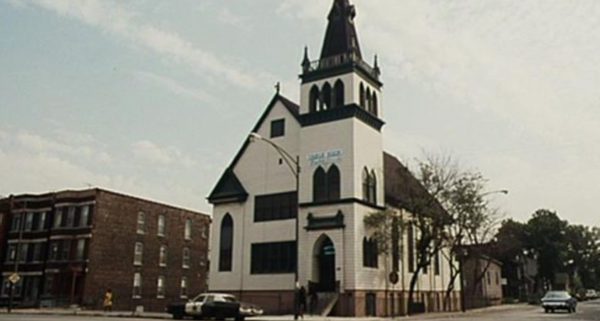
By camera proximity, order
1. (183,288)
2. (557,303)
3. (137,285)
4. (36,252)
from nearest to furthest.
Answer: (557,303), (36,252), (137,285), (183,288)

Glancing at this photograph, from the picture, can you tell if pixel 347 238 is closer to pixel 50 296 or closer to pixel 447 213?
pixel 447 213

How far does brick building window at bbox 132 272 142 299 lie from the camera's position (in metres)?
57.7

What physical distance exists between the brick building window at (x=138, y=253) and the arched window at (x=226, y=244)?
53.8 ft

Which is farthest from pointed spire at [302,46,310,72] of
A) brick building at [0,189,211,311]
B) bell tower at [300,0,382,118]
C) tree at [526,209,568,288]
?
tree at [526,209,568,288]

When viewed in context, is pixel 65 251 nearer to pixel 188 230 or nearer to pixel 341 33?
pixel 188 230

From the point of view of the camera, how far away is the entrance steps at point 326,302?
37344mm

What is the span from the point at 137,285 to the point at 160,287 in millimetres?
3185

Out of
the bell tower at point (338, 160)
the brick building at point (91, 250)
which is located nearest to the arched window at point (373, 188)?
the bell tower at point (338, 160)

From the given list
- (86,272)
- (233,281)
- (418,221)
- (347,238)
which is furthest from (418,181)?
(86,272)

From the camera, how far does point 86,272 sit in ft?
175

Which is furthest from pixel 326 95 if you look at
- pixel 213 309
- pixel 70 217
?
pixel 70 217

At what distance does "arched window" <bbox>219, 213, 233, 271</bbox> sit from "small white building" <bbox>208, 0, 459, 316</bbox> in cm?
8

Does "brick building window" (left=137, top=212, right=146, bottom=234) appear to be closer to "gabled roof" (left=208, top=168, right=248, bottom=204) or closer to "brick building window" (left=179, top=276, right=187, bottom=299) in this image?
"brick building window" (left=179, top=276, right=187, bottom=299)

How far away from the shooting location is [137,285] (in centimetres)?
5806
